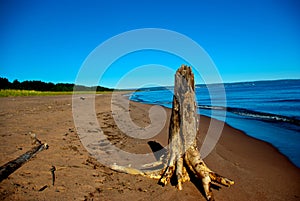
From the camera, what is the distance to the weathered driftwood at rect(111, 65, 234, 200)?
4387 millimetres

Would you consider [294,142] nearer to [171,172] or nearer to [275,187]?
[275,187]

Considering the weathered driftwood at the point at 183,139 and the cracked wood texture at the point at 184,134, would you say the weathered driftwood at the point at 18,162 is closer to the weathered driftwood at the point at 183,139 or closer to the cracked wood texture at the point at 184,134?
the weathered driftwood at the point at 183,139

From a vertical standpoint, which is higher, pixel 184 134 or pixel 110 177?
pixel 184 134

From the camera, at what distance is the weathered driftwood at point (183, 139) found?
4.39m

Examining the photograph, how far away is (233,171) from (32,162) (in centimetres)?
551

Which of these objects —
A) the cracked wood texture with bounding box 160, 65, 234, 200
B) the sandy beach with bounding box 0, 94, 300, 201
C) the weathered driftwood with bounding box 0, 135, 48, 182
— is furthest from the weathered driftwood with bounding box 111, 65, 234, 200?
the weathered driftwood with bounding box 0, 135, 48, 182

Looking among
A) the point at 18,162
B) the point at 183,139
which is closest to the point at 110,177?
the point at 183,139

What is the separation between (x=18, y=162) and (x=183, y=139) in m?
4.07

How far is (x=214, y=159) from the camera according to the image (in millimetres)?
6051

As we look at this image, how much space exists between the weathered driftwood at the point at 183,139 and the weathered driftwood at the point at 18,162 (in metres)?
2.24

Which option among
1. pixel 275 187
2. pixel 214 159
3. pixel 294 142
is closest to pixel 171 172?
pixel 214 159

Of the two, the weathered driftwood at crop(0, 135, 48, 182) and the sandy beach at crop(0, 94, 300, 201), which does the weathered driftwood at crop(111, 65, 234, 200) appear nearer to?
the sandy beach at crop(0, 94, 300, 201)

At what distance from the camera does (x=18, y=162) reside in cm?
436

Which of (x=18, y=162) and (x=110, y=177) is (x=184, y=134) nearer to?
(x=110, y=177)
